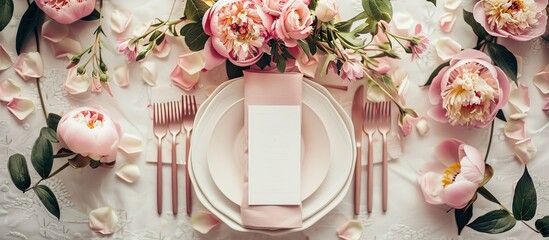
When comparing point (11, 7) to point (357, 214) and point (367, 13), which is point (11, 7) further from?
point (357, 214)

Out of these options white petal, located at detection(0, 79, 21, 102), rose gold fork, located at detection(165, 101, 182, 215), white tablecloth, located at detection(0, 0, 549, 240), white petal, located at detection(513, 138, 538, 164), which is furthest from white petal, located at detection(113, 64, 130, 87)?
white petal, located at detection(513, 138, 538, 164)

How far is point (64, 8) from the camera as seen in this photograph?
1108 millimetres

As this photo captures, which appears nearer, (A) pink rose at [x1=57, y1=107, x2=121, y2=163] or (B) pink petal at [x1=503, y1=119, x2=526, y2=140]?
(A) pink rose at [x1=57, y1=107, x2=121, y2=163]

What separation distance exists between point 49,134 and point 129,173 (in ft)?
0.62

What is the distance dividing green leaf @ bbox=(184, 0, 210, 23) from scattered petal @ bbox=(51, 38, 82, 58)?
27 centimetres

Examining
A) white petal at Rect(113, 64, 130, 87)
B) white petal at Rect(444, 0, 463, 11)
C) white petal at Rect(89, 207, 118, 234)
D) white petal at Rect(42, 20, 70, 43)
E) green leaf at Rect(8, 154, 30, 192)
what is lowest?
white petal at Rect(89, 207, 118, 234)

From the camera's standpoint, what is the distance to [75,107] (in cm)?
118

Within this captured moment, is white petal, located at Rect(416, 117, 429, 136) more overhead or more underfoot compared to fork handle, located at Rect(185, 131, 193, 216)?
more overhead

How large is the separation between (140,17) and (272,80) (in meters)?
0.33

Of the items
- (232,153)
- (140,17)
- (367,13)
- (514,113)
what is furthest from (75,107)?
(514,113)

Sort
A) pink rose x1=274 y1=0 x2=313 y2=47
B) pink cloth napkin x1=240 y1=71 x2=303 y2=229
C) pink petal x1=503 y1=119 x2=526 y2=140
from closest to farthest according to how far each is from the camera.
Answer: pink rose x1=274 y1=0 x2=313 y2=47 → pink cloth napkin x1=240 y1=71 x2=303 y2=229 → pink petal x1=503 y1=119 x2=526 y2=140

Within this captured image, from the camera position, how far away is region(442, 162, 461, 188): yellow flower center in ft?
3.75

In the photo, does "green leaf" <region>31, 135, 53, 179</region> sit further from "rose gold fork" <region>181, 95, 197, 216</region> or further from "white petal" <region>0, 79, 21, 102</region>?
"rose gold fork" <region>181, 95, 197, 216</region>

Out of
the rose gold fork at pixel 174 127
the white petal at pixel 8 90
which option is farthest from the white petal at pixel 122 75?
the white petal at pixel 8 90
